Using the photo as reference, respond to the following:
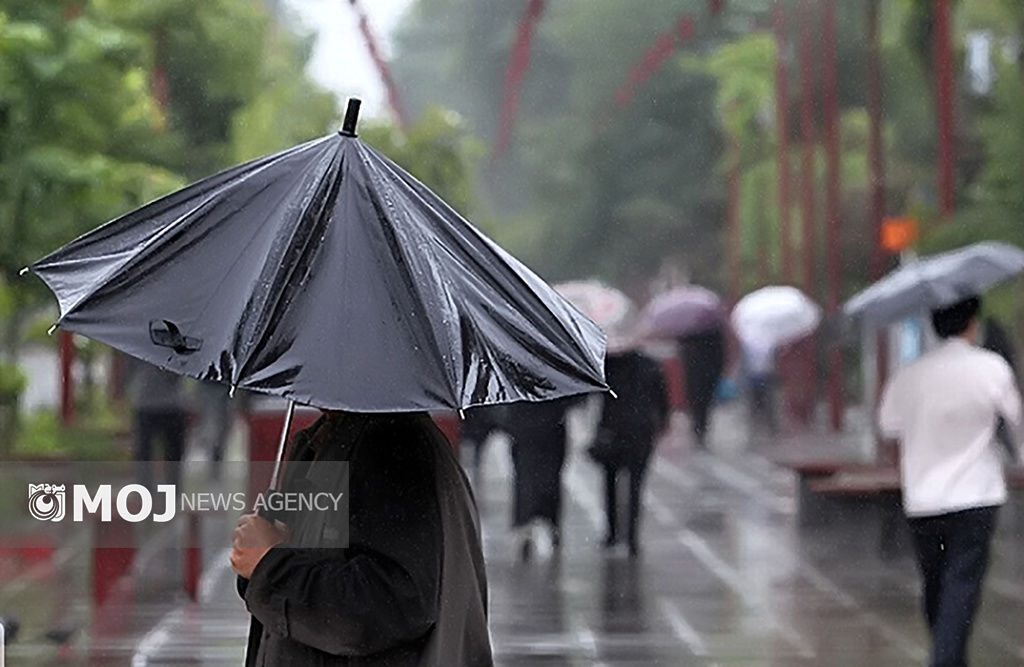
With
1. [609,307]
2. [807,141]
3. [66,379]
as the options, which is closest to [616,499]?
[609,307]

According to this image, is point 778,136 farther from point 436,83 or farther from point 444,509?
point 444,509

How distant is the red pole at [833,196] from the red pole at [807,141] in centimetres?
12

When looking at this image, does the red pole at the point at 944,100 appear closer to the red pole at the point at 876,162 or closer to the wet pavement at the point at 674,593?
the red pole at the point at 876,162

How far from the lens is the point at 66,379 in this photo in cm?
1527

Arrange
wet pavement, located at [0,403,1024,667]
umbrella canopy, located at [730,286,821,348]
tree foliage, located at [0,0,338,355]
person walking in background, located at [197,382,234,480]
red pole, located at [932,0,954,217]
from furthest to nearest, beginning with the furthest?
umbrella canopy, located at [730,286,821,348]
person walking in background, located at [197,382,234,480]
red pole, located at [932,0,954,217]
tree foliage, located at [0,0,338,355]
wet pavement, located at [0,403,1024,667]

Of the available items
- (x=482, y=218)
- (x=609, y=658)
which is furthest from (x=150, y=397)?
(x=609, y=658)

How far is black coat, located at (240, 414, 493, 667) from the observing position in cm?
377

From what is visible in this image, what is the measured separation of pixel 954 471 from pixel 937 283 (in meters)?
0.87

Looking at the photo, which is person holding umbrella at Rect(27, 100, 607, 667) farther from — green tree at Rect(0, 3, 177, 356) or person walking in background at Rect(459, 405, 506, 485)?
green tree at Rect(0, 3, 177, 356)

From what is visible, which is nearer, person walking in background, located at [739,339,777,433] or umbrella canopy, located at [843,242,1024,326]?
umbrella canopy, located at [843,242,1024,326]

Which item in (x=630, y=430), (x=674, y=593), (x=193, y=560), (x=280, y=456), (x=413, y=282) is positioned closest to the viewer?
(x=413, y=282)

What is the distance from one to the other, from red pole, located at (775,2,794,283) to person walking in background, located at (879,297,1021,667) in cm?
608

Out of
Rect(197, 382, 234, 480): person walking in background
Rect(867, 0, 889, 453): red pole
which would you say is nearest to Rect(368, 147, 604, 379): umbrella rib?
Rect(197, 382, 234, 480): person walking in background

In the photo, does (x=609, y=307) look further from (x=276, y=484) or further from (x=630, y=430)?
(x=276, y=484)
